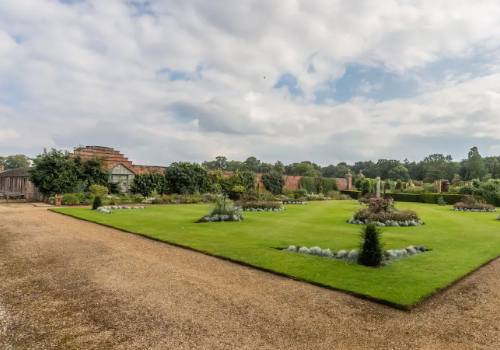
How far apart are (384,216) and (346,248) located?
213 inches

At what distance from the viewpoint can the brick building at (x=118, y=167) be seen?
82.5 feet

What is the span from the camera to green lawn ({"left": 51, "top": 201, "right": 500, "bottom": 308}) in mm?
5094

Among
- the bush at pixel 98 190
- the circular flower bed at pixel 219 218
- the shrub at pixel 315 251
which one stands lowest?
the shrub at pixel 315 251

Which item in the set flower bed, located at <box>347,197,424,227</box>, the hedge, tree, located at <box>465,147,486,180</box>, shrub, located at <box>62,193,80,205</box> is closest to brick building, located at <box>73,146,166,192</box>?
shrub, located at <box>62,193,80,205</box>

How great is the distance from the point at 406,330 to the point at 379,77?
1483 centimetres

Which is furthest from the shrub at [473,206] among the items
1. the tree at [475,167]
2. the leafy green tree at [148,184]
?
the tree at [475,167]

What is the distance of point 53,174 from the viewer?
22.3 meters

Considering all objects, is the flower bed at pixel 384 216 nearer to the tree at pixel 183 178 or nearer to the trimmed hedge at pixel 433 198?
the trimmed hedge at pixel 433 198

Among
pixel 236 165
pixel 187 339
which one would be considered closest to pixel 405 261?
pixel 187 339

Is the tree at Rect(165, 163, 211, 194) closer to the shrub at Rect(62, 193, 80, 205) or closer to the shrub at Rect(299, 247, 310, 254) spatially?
the shrub at Rect(62, 193, 80, 205)

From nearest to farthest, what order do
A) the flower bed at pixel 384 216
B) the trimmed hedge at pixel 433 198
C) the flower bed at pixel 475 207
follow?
the flower bed at pixel 384 216, the flower bed at pixel 475 207, the trimmed hedge at pixel 433 198

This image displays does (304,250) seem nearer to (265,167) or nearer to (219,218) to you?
(219,218)

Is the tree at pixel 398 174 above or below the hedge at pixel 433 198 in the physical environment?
above

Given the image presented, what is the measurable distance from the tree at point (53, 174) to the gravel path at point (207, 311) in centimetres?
1816
